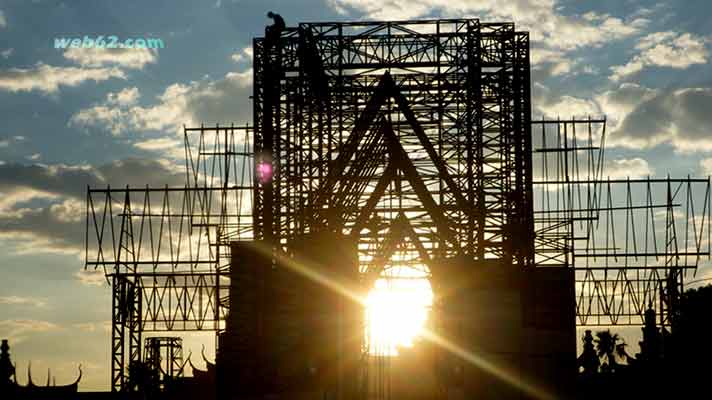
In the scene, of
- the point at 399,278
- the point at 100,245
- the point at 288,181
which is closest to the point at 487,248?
the point at 399,278

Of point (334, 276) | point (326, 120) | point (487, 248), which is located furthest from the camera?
point (326, 120)

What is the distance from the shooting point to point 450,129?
166 ft

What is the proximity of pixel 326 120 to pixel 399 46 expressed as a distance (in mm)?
4829

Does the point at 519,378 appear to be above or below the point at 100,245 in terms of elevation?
below

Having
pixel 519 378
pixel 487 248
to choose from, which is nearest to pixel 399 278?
pixel 487 248

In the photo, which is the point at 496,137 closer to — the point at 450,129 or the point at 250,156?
the point at 450,129

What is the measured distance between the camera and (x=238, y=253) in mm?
48844

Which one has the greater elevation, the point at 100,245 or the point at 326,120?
the point at 326,120

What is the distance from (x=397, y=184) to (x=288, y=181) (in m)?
6.49

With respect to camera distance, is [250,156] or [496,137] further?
[250,156]

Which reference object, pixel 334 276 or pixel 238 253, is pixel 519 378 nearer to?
pixel 334 276

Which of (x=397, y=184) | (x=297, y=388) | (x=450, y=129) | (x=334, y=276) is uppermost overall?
(x=450, y=129)

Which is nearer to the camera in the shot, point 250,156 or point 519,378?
point 519,378

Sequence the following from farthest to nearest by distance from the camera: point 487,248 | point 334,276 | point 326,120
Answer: point 326,120 → point 487,248 → point 334,276
